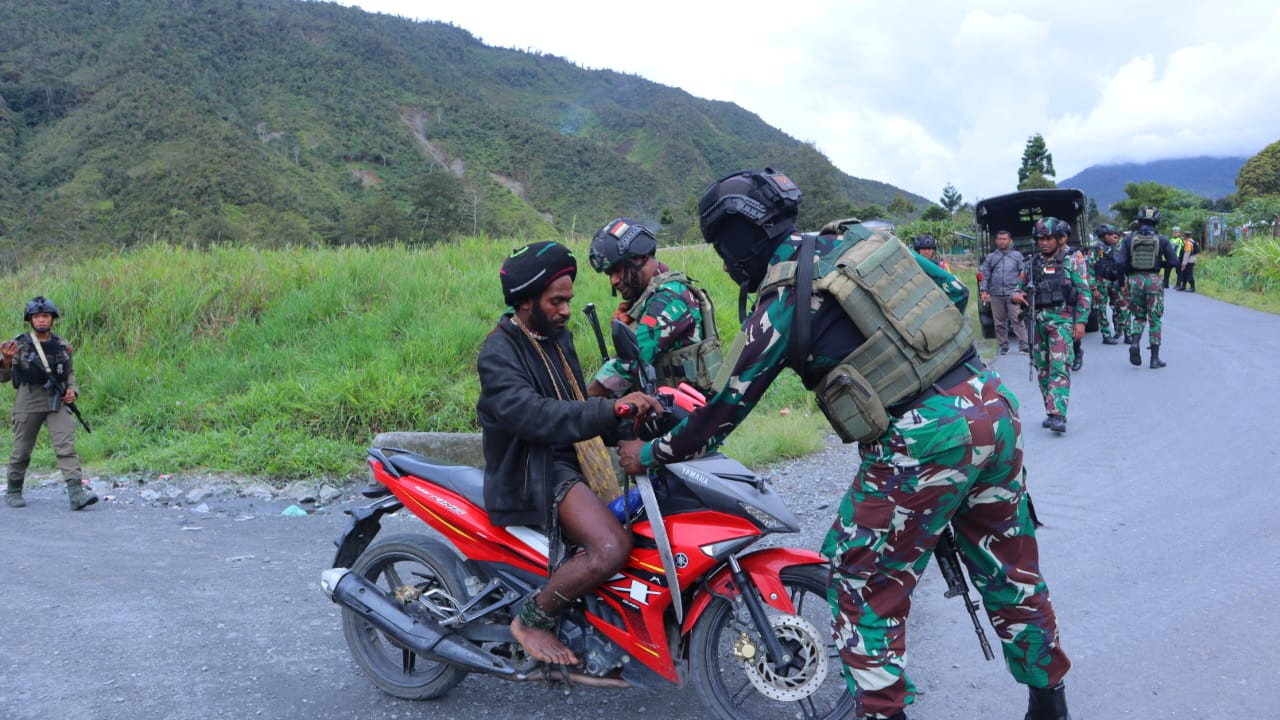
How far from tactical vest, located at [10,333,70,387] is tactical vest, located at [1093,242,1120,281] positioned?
48.4ft

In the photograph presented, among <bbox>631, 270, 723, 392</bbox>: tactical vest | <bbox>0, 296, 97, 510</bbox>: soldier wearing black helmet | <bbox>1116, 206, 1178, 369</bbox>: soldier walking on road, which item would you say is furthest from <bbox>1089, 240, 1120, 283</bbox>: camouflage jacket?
<bbox>0, 296, 97, 510</bbox>: soldier wearing black helmet

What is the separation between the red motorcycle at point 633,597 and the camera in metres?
2.88

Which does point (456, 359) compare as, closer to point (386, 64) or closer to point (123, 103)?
point (123, 103)

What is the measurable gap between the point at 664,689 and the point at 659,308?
76.2 inches

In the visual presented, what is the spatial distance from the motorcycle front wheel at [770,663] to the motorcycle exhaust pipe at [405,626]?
77 cm

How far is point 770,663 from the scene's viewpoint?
Answer: 285 centimetres

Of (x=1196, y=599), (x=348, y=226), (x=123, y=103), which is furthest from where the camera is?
(x=123, y=103)

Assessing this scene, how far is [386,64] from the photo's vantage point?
→ 85.4m

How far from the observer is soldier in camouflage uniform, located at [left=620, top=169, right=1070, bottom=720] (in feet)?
8.14

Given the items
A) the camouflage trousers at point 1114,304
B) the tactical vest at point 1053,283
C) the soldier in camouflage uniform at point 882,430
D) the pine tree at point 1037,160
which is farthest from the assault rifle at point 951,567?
the pine tree at point 1037,160

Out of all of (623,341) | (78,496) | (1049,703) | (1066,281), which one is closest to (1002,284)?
(1066,281)

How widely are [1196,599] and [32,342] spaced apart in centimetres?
881

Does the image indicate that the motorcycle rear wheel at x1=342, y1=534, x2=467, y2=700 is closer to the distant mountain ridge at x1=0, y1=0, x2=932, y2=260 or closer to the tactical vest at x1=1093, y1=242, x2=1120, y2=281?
the distant mountain ridge at x1=0, y1=0, x2=932, y2=260

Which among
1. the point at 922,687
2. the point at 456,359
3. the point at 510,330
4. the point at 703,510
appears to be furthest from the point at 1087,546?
the point at 456,359
